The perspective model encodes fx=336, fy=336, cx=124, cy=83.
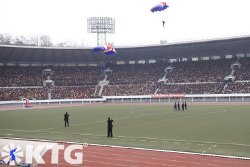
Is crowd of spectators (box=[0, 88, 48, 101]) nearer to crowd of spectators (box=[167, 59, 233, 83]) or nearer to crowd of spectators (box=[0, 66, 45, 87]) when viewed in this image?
crowd of spectators (box=[0, 66, 45, 87])

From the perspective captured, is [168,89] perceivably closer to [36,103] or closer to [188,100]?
[188,100]

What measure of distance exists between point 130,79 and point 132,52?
6.60 m

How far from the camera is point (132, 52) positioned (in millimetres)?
81250

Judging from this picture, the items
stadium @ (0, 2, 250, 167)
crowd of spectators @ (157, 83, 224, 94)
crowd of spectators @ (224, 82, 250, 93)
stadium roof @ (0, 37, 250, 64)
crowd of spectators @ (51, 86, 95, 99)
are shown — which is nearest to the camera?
stadium @ (0, 2, 250, 167)

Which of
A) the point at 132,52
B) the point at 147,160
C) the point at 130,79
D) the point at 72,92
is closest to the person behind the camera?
the point at 147,160

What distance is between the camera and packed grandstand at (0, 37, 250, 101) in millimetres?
70000

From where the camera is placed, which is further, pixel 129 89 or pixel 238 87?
pixel 129 89

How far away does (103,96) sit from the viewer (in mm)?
74500

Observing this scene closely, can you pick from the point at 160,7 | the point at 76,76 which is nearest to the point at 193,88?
the point at 76,76

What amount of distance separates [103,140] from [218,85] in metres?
51.8

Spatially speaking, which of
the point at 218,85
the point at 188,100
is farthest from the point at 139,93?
the point at 218,85

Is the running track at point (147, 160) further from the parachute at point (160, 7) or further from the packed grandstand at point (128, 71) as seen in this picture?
the packed grandstand at point (128, 71)

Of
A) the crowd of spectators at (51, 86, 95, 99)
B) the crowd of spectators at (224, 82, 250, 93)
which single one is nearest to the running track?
the crowd of spectators at (224, 82, 250, 93)

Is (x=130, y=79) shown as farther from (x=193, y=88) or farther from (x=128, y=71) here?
(x=193, y=88)
